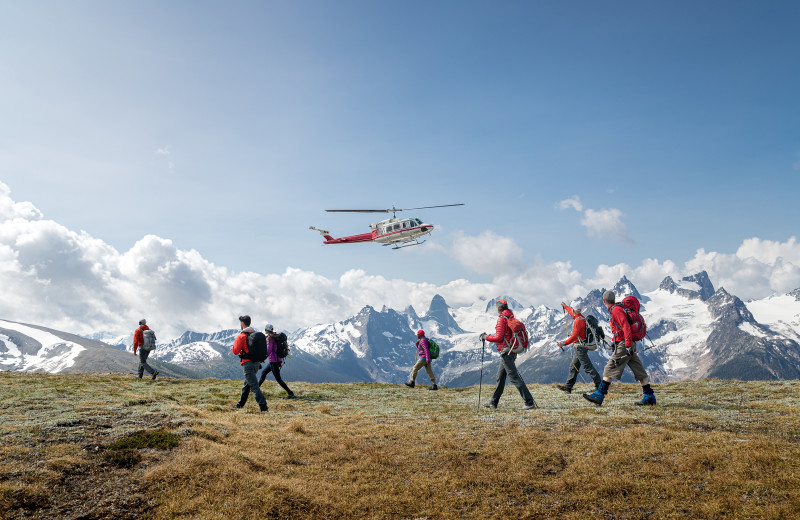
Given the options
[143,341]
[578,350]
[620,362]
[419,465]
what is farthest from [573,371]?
[143,341]

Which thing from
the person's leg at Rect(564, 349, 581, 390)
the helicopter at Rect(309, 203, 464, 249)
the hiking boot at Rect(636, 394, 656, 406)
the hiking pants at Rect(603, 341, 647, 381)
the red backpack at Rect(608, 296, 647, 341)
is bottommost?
the hiking boot at Rect(636, 394, 656, 406)

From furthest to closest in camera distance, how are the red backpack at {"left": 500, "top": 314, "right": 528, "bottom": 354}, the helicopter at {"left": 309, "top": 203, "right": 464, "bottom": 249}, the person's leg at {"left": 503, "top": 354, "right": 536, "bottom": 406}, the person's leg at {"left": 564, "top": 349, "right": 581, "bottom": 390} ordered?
the helicopter at {"left": 309, "top": 203, "right": 464, "bottom": 249} → the person's leg at {"left": 564, "top": 349, "right": 581, "bottom": 390} → the red backpack at {"left": 500, "top": 314, "right": 528, "bottom": 354} → the person's leg at {"left": 503, "top": 354, "right": 536, "bottom": 406}

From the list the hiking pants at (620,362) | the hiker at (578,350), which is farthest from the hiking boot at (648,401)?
the hiker at (578,350)

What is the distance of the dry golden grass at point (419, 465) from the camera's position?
7270 millimetres

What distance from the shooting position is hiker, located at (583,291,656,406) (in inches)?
599

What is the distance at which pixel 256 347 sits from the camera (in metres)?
17.5

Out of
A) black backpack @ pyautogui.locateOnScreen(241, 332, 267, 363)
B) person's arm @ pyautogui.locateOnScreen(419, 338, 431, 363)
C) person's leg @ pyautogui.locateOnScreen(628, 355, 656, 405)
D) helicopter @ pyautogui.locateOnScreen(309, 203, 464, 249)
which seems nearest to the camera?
person's leg @ pyautogui.locateOnScreen(628, 355, 656, 405)

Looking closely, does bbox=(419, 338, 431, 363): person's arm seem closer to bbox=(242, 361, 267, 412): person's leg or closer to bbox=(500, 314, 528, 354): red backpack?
bbox=(500, 314, 528, 354): red backpack

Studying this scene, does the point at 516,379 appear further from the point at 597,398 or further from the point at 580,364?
the point at 580,364

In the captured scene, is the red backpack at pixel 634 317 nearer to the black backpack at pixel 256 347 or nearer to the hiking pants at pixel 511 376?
the hiking pants at pixel 511 376

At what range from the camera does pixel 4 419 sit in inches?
498

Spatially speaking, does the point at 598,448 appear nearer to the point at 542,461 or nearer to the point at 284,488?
the point at 542,461

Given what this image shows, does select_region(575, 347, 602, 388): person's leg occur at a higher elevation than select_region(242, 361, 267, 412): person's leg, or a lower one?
higher

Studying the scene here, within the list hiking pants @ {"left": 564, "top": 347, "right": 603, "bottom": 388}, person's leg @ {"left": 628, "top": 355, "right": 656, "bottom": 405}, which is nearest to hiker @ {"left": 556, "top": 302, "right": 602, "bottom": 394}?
hiking pants @ {"left": 564, "top": 347, "right": 603, "bottom": 388}
